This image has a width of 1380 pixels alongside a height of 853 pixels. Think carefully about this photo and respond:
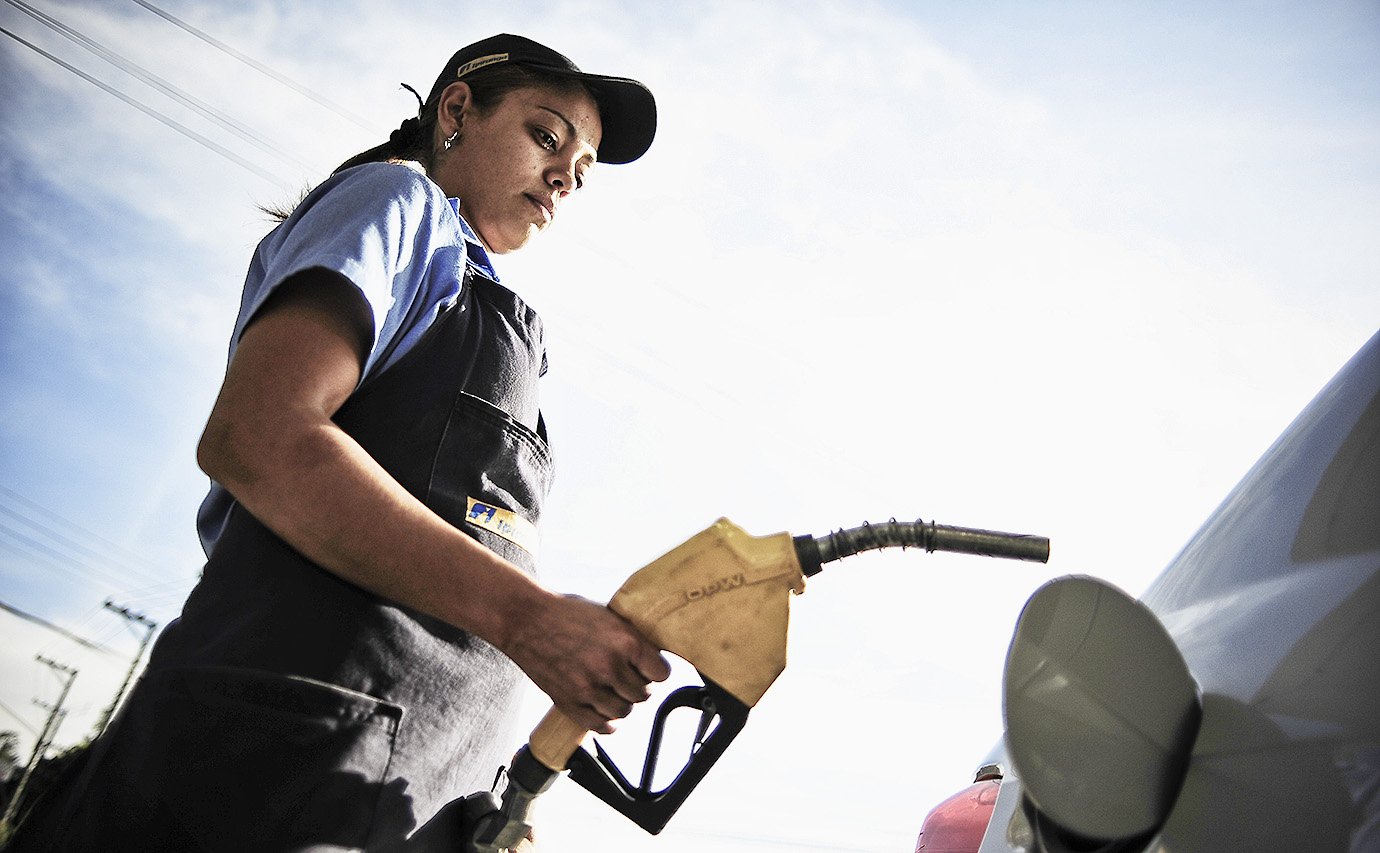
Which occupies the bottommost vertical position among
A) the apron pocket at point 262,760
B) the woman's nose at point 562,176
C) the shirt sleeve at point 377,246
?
the apron pocket at point 262,760

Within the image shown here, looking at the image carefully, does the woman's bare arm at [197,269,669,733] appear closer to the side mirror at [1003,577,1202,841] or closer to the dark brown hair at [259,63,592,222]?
the side mirror at [1003,577,1202,841]

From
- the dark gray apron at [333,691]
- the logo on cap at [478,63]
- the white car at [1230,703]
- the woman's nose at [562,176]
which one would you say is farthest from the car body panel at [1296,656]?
the logo on cap at [478,63]

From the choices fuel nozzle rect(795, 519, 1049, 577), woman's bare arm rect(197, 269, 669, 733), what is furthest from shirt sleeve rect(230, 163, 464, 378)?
fuel nozzle rect(795, 519, 1049, 577)

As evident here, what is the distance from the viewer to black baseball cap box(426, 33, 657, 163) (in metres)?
2.25

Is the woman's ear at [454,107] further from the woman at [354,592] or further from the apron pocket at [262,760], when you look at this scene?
the apron pocket at [262,760]

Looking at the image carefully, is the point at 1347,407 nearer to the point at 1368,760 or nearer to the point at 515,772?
the point at 1368,760

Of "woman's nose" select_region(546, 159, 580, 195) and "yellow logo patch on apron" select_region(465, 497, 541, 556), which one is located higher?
"woman's nose" select_region(546, 159, 580, 195)

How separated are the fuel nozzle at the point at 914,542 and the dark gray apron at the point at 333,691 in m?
0.50

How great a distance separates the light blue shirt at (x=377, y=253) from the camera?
139 cm

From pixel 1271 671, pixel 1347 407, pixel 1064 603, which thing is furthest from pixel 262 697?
pixel 1347 407

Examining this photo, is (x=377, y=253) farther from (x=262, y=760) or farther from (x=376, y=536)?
(x=262, y=760)

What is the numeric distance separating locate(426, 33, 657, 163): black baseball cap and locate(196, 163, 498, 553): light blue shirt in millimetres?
711

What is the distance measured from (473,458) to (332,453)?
0.32 meters

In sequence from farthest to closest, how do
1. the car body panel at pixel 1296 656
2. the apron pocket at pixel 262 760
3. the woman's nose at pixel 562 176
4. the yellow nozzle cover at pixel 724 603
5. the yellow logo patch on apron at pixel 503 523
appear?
the woman's nose at pixel 562 176
the yellow logo patch on apron at pixel 503 523
the yellow nozzle cover at pixel 724 603
the apron pocket at pixel 262 760
the car body panel at pixel 1296 656
